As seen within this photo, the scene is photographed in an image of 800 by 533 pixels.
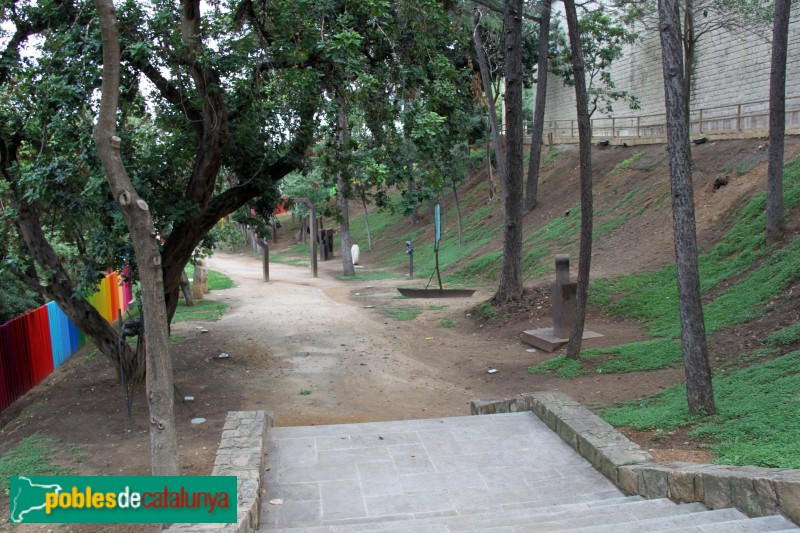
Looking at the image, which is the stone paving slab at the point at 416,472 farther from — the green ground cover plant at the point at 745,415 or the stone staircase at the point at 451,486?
the green ground cover plant at the point at 745,415

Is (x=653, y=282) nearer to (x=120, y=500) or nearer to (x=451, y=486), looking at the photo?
(x=451, y=486)

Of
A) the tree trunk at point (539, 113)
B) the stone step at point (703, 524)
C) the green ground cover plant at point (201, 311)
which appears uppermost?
the tree trunk at point (539, 113)

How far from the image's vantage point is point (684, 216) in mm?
6441

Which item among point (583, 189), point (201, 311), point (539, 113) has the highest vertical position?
point (539, 113)

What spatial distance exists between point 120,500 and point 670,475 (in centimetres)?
347

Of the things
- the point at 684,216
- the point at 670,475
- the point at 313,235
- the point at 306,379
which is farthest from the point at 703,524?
the point at 313,235

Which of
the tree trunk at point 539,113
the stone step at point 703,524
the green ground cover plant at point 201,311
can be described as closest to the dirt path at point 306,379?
the green ground cover plant at point 201,311

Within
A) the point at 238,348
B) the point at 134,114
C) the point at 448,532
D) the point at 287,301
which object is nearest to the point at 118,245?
the point at 134,114

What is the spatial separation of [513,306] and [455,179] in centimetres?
1518

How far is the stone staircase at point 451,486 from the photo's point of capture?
411cm

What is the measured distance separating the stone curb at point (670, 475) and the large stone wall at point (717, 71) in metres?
21.5

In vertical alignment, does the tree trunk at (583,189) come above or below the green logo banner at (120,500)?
above

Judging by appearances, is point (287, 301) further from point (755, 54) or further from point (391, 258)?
point (755, 54)

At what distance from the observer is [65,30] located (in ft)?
26.6
